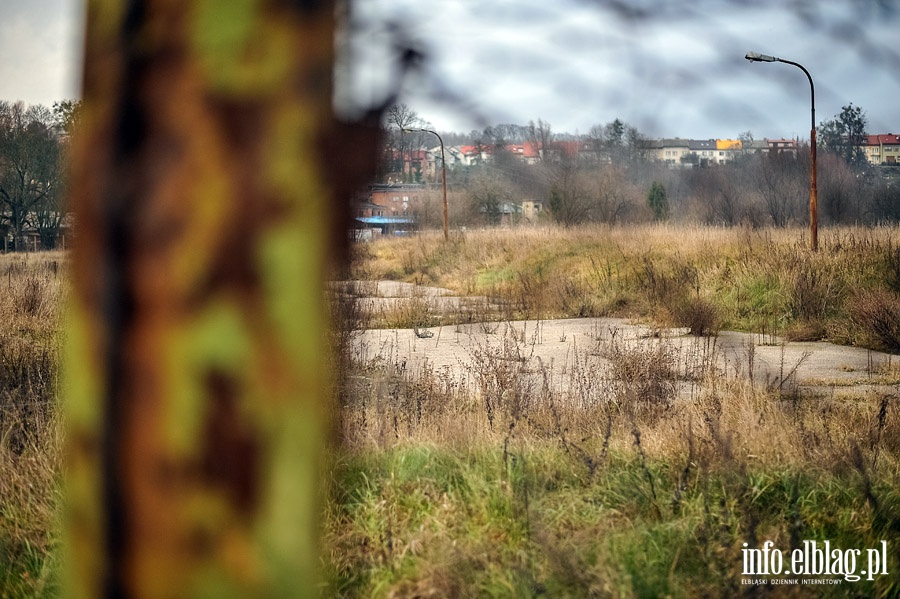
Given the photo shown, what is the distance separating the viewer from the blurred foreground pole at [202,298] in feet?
1.73

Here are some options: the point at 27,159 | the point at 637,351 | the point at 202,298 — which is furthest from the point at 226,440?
the point at 637,351

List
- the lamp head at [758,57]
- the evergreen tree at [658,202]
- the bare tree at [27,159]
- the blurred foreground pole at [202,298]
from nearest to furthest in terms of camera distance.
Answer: the blurred foreground pole at [202,298] < the lamp head at [758,57] < the bare tree at [27,159] < the evergreen tree at [658,202]

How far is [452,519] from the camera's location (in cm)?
303

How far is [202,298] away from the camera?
1.73 ft

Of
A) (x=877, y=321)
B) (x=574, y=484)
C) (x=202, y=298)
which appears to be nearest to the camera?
(x=202, y=298)

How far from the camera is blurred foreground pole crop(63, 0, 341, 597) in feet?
1.73

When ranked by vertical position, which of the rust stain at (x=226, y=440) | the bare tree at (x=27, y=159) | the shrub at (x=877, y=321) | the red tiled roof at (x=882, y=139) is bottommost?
the shrub at (x=877, y=321)

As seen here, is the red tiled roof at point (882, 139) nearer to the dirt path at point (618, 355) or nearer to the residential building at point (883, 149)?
the residential building at point (883, 149)


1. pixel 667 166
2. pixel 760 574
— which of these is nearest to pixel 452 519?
pixel 760 574

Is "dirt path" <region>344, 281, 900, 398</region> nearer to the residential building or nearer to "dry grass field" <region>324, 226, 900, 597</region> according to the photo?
"dry grass field" <region>324, 226, 900, 597</region>

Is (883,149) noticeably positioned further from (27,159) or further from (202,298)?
(27,159)

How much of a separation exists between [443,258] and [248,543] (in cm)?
2201

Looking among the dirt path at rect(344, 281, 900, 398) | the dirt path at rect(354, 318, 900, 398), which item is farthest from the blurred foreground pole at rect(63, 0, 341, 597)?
the dirt path at rect(354, 318, 900, 398)

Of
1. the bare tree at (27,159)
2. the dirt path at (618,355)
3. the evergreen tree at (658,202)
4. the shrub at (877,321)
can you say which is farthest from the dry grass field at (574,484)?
the shrub at (877,321)
